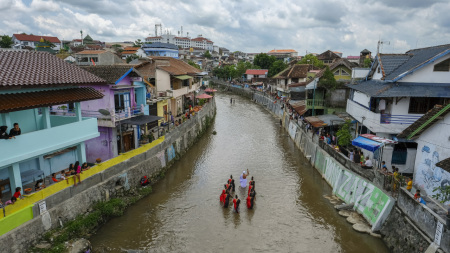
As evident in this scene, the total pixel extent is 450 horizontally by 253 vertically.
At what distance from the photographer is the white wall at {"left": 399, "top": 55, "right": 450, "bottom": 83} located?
18859 mm

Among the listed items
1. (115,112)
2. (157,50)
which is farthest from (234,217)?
(157,50)

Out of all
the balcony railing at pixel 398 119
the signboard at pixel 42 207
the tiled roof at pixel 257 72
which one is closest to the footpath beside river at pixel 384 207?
the balcony railing at pixel 398 119

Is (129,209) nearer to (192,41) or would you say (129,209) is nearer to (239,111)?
(239,111)

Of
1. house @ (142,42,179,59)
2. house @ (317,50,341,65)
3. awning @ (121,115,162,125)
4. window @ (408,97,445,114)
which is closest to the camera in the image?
window @ (408,97,445,114)

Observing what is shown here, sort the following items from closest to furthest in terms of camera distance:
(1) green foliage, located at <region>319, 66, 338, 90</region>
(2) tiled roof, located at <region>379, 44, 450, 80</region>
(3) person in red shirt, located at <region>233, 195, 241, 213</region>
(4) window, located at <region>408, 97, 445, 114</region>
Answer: (3) person in red shirt, located at <region>233, 195, 241, 213</region>
(4) window, located at <region>408, 97, 445, 114</region>
(2) tiled roof, located at <region>379, 44, 450, 80</region>
(1) green foliage, located at <region>319, 66, 338, 90</region>

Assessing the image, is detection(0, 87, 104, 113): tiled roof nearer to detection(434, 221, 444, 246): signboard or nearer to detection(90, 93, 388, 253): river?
detection(90, 93, 388, 253): river

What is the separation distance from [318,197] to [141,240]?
38.2ft

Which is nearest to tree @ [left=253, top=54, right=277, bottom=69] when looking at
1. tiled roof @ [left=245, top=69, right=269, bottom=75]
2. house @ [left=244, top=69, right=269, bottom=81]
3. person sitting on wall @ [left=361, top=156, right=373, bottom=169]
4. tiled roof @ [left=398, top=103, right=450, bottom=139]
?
tiled roof @ [left=245, top=69, right=269, bottom=75]

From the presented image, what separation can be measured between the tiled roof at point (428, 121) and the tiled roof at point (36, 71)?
17696 millimetres

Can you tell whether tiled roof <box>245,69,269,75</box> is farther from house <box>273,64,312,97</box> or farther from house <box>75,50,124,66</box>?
house <box>75,50,124,66</box>

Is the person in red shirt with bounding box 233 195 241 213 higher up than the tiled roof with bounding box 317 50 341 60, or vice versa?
the tiled roof with bounding box 317 50 341 60

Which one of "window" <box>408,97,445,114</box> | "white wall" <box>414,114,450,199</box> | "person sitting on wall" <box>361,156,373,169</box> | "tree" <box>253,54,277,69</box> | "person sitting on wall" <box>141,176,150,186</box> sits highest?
"tree" <box>253,54,277,69</box>

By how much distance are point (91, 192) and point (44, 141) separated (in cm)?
354

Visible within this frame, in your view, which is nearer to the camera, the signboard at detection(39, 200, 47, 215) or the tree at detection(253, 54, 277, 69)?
the signboard at detection(39, 200, 47, 215)
